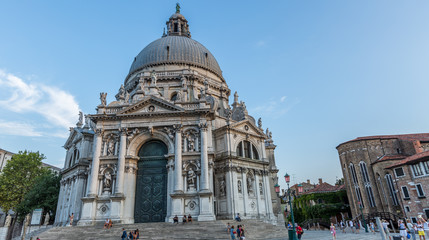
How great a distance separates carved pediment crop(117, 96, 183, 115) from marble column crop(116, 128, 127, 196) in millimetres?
1772

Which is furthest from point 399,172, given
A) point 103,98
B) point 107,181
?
point 103,98

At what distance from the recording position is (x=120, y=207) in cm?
1956

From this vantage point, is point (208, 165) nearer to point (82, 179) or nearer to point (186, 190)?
point (186, 190)

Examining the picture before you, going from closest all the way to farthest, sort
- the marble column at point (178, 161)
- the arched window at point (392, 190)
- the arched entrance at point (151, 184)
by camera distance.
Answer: the marble column at point (178, 161), the arched entrance at point (151, 184), the arched window at point (392, 190)

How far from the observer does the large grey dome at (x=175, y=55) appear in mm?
32688

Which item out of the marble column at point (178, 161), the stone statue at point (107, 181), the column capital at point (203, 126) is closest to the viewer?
the marble column at point (178, 161)

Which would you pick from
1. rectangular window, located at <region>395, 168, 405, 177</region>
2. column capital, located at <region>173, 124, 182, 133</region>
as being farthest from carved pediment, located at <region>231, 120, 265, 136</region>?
rectangular window, located at <region>395, 168, 405, 177</region>

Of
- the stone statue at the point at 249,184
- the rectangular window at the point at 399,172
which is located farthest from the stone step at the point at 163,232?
the rectangular window at the point at 399,172

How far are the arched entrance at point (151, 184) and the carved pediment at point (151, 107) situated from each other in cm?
277

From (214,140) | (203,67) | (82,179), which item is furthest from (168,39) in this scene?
(82,179)

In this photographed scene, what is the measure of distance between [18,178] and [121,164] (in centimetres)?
2125

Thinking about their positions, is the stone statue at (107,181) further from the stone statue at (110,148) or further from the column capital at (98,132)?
the column capital at (98,132)

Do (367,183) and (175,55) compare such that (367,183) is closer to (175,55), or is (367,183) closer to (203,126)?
(203,126)

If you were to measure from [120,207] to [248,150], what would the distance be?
1368 centimetres
